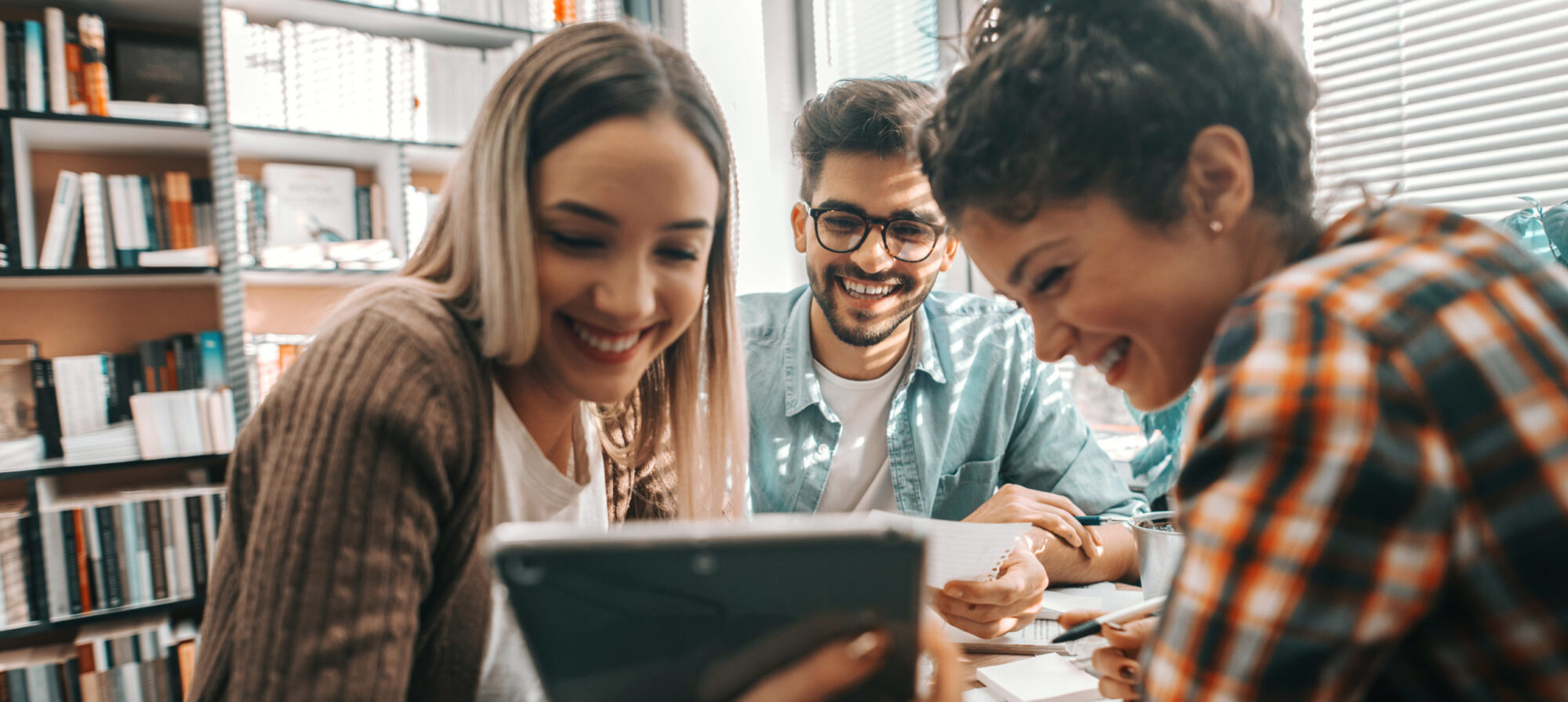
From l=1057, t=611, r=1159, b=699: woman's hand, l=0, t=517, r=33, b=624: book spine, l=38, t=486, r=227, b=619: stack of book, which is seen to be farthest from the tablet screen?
l=0, t=517, r=33, b=624: book spine

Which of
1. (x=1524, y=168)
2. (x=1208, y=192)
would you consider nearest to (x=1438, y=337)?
(x=1208, y=192)

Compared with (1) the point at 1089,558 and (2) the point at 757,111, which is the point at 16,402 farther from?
(1) the point at 1089,558

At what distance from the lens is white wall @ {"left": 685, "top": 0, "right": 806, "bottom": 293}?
11.0ft

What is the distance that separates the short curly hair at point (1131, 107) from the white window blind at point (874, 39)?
214 centimetres

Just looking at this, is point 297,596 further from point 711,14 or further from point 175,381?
point 711,14

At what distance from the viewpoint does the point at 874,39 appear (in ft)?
10.6

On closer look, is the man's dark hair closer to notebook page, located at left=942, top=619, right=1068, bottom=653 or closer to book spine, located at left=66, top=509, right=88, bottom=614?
notebook page, located at left=942, top=619, right=1068, bottom=653

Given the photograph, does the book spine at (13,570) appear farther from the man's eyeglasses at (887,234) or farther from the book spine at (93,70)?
the man's eyeglasses at (887,234)

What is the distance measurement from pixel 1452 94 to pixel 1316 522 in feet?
5.59

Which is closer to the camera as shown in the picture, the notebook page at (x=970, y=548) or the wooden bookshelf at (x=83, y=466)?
the notebook page at (x=970, y=548)

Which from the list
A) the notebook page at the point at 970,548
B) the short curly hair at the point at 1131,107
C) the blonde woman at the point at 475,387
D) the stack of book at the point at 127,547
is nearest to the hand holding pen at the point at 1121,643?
the notebook page at the point at 970,548

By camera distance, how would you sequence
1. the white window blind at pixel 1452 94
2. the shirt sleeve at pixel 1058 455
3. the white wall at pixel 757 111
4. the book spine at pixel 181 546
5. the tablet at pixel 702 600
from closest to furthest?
the tablet at pixel 702 600, the white window blind at pixel 1452 94, the shirt sleeve at pixel 1058 455, the book spine at pixel 181 546, the white wall at pixel 757 111

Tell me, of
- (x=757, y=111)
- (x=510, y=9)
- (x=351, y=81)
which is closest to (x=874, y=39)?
(x=757, y=111)

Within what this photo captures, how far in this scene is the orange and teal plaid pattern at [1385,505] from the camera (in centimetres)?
46
